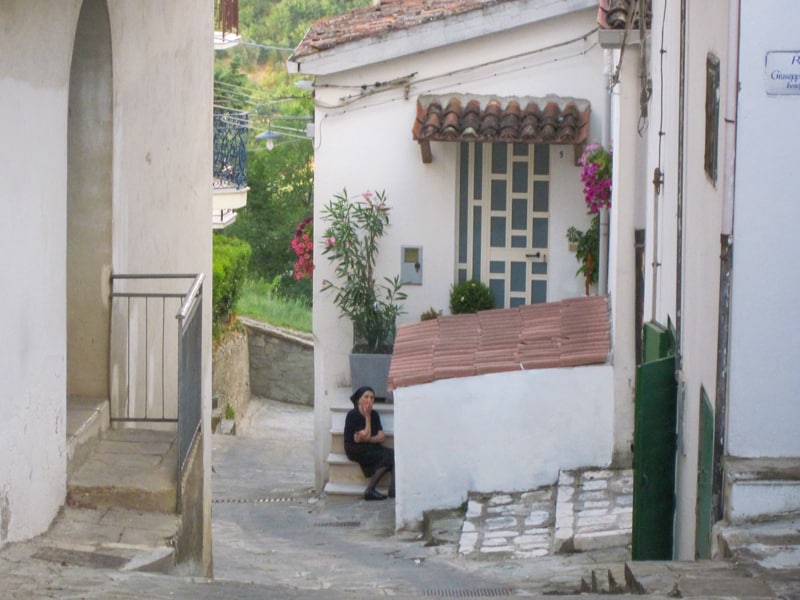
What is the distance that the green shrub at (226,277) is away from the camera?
74.7 ft

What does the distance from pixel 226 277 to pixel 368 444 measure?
9.37m

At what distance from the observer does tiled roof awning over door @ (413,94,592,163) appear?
14.3m

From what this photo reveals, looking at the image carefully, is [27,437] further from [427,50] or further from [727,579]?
[427,50]

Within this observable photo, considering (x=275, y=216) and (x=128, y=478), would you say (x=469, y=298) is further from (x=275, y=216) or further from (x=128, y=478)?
(x=275, y=216)

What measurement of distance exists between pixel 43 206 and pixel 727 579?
3997mm

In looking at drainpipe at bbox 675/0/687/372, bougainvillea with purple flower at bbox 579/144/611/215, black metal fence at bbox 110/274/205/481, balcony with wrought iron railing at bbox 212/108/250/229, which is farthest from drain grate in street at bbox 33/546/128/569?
balcony with wrought iron railing at bbox 212/108/250/229

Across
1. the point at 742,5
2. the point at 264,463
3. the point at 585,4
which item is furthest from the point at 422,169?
the point at 742,5

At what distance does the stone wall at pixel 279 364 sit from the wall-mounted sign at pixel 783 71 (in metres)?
19.9

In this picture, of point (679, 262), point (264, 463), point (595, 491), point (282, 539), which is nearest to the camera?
point (679, 262)

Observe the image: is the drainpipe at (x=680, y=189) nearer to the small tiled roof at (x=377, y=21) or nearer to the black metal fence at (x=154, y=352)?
the black metal fence at (x=154, y=352)

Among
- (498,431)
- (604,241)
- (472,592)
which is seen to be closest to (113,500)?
(472,592)

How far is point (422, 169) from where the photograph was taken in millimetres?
15180

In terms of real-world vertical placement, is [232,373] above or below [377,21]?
below

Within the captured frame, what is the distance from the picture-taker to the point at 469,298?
1512cm
